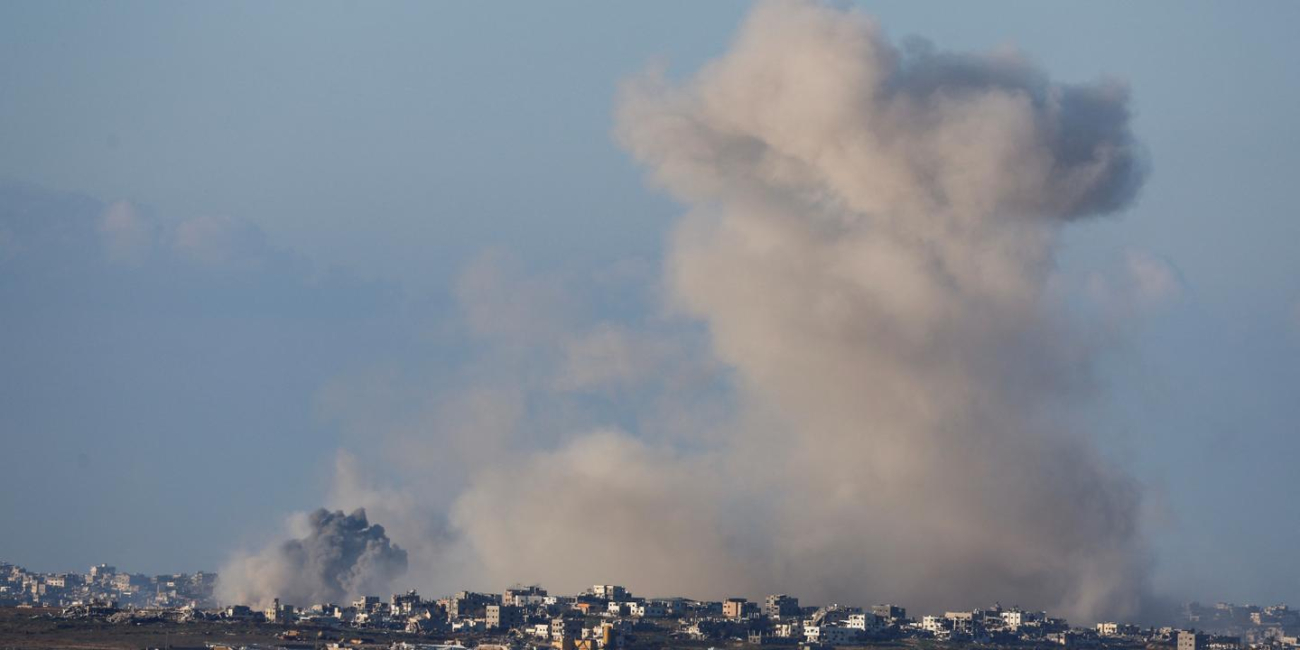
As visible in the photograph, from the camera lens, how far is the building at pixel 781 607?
150m

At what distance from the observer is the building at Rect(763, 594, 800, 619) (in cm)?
15038

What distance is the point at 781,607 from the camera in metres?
151

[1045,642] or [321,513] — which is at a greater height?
[321,513]

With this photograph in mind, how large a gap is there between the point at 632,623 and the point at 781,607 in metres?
13.6

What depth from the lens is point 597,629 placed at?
448 feet

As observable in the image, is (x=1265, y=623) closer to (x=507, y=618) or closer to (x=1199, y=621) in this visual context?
(x=1199, y=621)

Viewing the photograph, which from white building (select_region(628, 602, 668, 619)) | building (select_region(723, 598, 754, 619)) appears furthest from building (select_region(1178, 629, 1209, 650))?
white building (select_region(628, 602, 668, 619))

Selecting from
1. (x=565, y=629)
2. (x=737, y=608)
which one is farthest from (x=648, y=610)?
(x=565, y=629)

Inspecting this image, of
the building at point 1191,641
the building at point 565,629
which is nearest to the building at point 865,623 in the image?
the building at point 565,629

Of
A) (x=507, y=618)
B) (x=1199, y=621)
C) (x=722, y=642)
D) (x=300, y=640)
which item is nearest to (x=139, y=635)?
(x=300, y=640)

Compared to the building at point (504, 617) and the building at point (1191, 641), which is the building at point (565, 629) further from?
the building at point (1191, 641)

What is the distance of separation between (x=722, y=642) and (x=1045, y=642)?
2134 centimetres

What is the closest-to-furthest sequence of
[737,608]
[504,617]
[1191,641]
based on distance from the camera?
[1191,641], [504,617], [737,608]

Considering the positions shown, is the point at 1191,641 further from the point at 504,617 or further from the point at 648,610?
the point at 504,617
